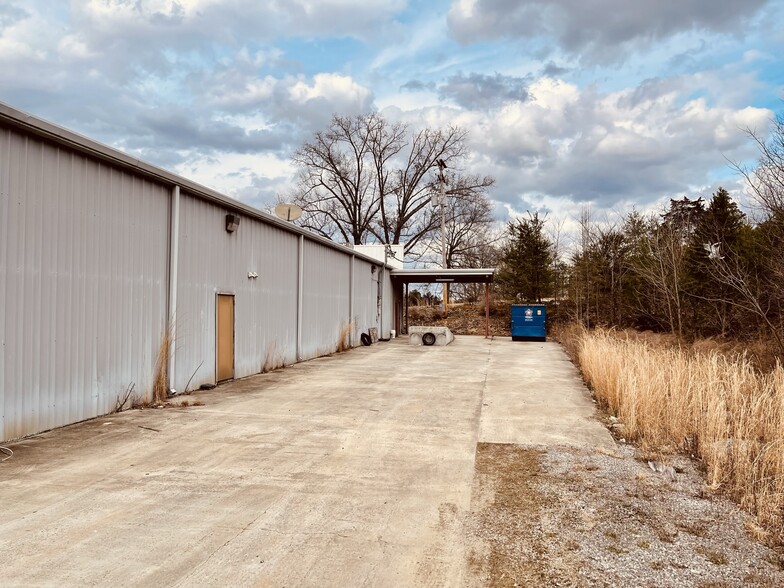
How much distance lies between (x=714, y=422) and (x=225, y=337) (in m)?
8.16

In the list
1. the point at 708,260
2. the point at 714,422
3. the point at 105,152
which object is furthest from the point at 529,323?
the point at 105,152

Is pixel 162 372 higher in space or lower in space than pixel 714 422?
higher

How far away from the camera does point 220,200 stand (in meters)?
10.1

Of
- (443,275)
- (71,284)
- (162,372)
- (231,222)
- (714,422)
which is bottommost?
(714,422)

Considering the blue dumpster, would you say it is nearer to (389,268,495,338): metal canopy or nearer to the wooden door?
(389,268,495,338): metal canopy

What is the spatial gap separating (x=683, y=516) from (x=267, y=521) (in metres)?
2.88

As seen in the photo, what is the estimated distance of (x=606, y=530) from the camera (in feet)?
11.8

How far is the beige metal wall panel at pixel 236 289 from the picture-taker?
917 cm

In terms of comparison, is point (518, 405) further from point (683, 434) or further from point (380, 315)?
point (380, 315)

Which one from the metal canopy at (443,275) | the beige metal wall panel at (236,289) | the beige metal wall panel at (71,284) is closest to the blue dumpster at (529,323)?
the metal canopy at (443,275)

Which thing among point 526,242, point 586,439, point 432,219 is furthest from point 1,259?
point 432,219

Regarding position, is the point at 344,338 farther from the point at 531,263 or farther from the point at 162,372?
the point at 531,263

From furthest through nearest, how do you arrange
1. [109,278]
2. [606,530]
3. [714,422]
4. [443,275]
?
[443,275], [109,278], [714,422], [606,530]

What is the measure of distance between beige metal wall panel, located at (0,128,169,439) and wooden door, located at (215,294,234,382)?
189cm
